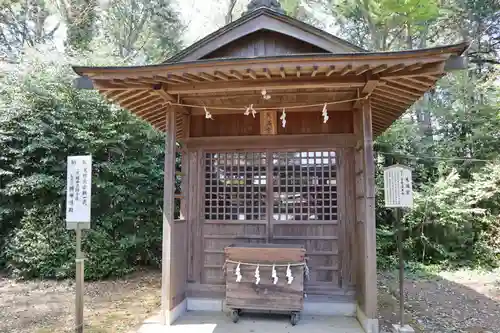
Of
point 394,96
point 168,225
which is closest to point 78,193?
point 168,225

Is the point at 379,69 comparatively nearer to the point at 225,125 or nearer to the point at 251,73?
the point at 251,73

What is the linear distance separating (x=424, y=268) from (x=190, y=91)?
7.53 metres

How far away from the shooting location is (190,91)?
4.45 m

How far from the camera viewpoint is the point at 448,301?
21.1 feet

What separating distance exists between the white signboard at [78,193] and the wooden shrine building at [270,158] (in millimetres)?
1008

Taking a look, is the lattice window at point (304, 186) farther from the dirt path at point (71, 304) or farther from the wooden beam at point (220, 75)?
the dirt path at point (71, 304)

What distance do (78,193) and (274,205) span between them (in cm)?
270

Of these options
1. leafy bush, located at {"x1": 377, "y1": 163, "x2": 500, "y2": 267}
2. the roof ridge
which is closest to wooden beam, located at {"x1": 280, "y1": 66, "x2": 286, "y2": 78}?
the roof ridge

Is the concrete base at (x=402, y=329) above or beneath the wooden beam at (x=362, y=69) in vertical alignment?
beneath

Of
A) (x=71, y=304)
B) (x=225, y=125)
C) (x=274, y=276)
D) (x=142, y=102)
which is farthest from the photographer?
(x=71, y=304)

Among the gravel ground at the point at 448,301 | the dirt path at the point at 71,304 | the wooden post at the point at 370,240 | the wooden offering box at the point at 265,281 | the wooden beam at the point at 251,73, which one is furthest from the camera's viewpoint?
the gravel ground at the point at 448,301

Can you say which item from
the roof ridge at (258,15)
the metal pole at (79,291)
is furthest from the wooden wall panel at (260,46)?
the metal pole at (79,291)

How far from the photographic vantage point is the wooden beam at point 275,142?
512cm

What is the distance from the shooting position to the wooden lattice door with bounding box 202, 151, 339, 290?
5082 mm
